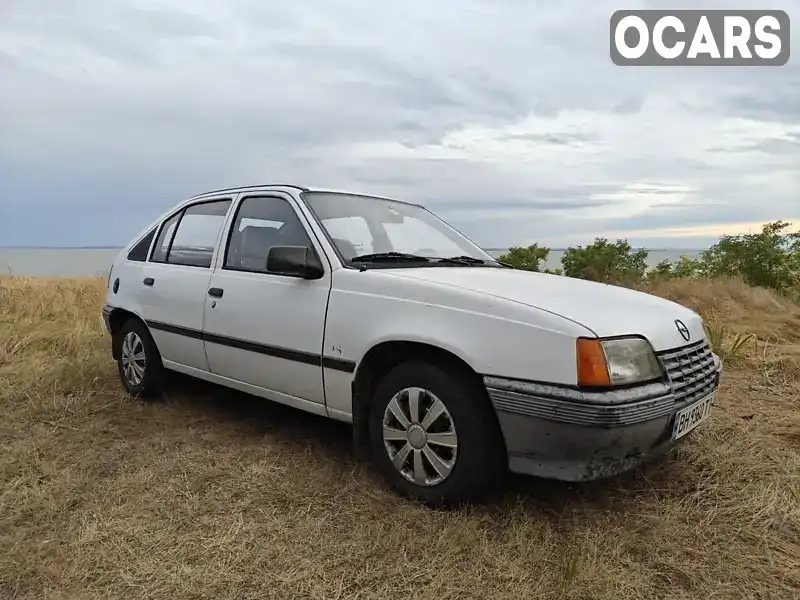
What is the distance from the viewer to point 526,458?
8.10 ft

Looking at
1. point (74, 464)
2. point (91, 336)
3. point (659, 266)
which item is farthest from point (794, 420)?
point (659, 266)

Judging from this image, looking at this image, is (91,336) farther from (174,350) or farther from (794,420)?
(794,420)

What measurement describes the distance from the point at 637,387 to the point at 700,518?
782 millimetres

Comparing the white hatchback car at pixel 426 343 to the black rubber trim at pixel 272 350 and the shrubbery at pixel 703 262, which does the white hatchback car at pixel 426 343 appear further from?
the shrubbery at pixel 703 262

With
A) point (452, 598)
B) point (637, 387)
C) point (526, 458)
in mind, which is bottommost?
point (452, 598)

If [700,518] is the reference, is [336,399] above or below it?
above

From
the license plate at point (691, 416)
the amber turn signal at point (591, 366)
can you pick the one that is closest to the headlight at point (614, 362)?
the amber turn signal at point (591, 366)

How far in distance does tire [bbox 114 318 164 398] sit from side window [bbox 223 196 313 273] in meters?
1.14

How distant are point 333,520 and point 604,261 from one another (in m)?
9.63

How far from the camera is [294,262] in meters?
3.09

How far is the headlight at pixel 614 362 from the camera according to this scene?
7.64 feet

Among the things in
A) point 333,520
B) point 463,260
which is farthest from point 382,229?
point 333,520

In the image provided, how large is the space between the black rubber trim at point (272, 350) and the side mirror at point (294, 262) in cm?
42

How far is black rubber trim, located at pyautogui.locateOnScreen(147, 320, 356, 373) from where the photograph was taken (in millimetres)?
3020
